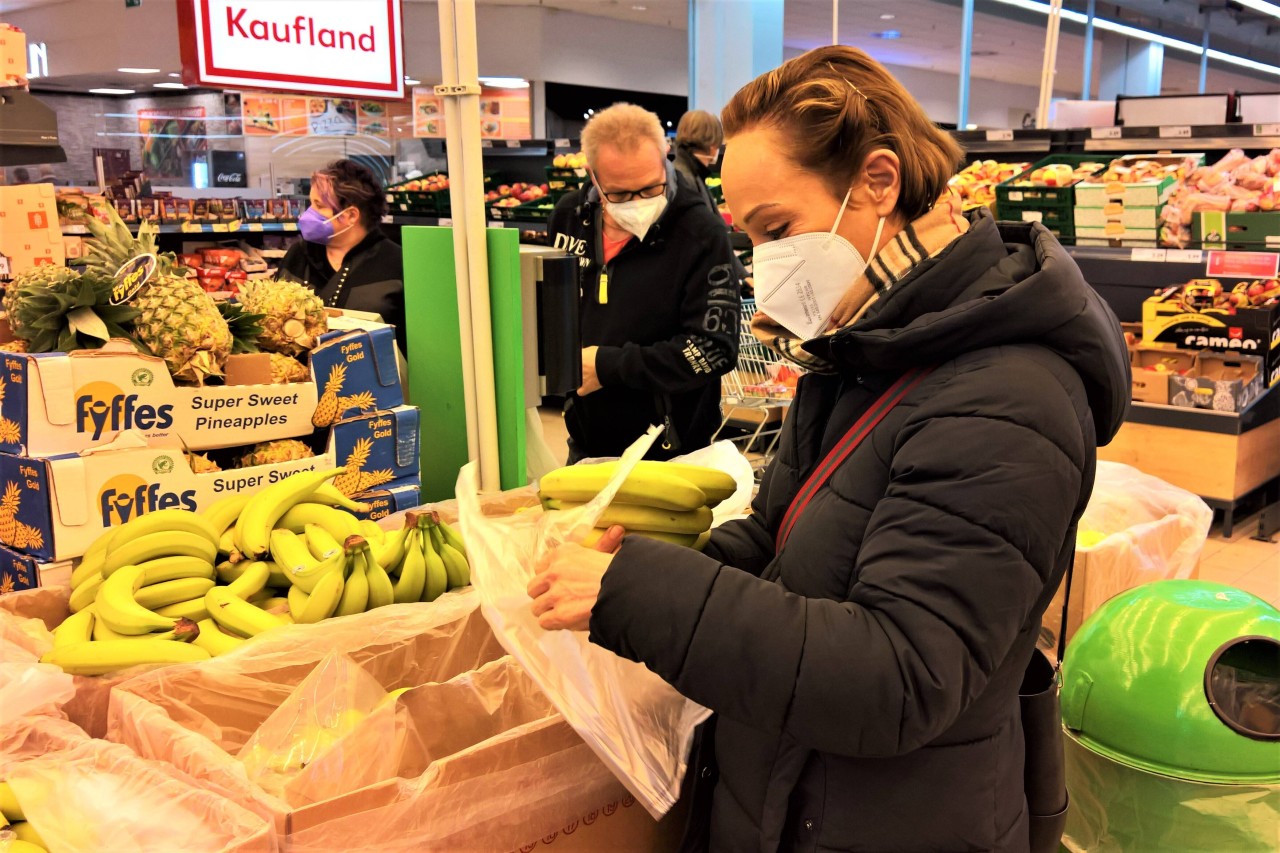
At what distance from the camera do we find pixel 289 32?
290 centimetres

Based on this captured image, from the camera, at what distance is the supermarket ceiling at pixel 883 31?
1241 cm

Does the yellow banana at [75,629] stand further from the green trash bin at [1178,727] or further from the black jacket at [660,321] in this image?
the green trash bin at [1178,727]

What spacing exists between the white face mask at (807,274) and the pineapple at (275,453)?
1505mm

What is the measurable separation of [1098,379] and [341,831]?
1004mm

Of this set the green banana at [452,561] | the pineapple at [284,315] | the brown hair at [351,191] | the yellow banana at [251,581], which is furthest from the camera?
the brown hair at [351,191]

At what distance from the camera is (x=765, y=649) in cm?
100

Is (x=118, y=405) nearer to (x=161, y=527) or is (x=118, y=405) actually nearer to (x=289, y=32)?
(x=161, y=527)

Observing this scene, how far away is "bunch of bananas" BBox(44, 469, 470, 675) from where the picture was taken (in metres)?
1.72

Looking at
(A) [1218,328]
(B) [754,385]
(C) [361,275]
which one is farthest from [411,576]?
(A) [1218,328]

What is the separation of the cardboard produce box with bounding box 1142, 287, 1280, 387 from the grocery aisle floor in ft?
2.46

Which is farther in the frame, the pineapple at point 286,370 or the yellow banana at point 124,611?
the pineapple at point 286,370

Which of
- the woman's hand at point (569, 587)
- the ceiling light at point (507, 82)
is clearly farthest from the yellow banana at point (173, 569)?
the ceiling light at point (507, 82)

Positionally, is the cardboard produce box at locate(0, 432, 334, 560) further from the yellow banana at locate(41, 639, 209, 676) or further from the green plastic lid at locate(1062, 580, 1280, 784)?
the green plastic lid at locate(1062, 580, 1280, 784)

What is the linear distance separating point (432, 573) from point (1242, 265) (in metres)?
4.48
